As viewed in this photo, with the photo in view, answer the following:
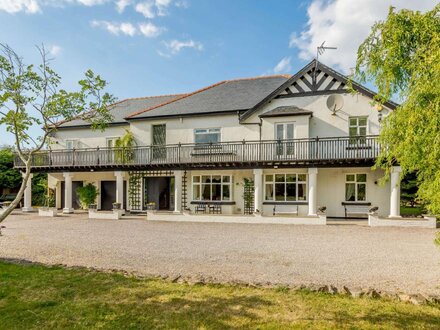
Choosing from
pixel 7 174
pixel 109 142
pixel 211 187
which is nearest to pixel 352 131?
pixel 211 187

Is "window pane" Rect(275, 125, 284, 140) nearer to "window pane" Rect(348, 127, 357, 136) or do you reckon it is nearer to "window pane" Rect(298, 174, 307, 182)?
"window pane" Rect(298, 174, 307, 182)

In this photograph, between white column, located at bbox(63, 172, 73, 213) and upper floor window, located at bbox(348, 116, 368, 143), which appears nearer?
upper floor window, located at bbox(348, 116, 368, 143)

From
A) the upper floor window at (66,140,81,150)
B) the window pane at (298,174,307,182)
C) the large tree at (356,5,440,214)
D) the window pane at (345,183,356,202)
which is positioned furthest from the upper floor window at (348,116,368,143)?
the upper floor window at (66,140,81,150)

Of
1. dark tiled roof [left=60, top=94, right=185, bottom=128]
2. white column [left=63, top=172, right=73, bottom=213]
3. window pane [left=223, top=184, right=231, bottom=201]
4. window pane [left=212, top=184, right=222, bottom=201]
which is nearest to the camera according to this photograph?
window pane [left=223, top=184, right=231, bottom=201]

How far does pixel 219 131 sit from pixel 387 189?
10.9 metres

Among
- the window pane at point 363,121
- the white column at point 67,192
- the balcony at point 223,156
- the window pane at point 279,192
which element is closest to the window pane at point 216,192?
the balcony at point 223,156

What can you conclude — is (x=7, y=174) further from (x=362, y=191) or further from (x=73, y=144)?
(x=362, y=191)

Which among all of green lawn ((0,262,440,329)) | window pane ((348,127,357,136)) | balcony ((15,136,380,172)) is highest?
window pane ((348,127,357,136))

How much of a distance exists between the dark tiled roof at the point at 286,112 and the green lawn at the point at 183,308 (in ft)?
43.6

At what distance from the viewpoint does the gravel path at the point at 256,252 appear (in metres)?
6.39

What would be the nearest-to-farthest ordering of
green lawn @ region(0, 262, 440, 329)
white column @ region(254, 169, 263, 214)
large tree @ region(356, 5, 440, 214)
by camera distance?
large tree @ region(356, 5, 440, 214)
green lawn @ region(0, 262, 440, 329)
white column @ region(254, 169, 263, 214)

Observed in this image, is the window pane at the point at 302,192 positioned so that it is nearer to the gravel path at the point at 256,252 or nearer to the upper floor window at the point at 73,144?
the gravel path at the point at 256,252

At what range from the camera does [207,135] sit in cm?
1969

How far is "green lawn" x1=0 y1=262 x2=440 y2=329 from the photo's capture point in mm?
4090
